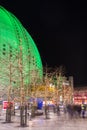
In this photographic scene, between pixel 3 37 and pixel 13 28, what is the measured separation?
882 centimetres

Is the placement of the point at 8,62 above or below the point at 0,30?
below

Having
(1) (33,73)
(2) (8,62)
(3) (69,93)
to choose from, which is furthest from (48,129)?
(3) (69,93)

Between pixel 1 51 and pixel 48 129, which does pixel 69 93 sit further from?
pixel 48 129

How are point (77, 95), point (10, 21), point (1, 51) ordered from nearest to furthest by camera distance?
1. point (1, 51)
2. point (10, 21)
3. point (77, 95)

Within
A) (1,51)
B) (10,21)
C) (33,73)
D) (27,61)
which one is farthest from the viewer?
(10,21)

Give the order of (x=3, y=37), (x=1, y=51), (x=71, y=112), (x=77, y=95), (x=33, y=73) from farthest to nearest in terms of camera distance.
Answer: (x=77, y=95), (x=3, y=37), (x=1, y=51), (x=33, y=73), (x=71, y=112)

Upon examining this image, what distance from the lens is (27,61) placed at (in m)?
51.0

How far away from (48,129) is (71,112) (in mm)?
26023

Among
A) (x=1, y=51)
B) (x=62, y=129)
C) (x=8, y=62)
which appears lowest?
(x=62, y=129)

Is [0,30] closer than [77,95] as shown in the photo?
Yes

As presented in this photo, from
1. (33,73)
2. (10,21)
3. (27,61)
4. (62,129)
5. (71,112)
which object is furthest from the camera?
(10,21)

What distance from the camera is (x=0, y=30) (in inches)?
5443

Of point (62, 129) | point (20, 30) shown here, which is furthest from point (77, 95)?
point (62, 129)

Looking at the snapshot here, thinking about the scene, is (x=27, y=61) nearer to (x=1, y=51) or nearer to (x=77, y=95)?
(x=1, y=51)
